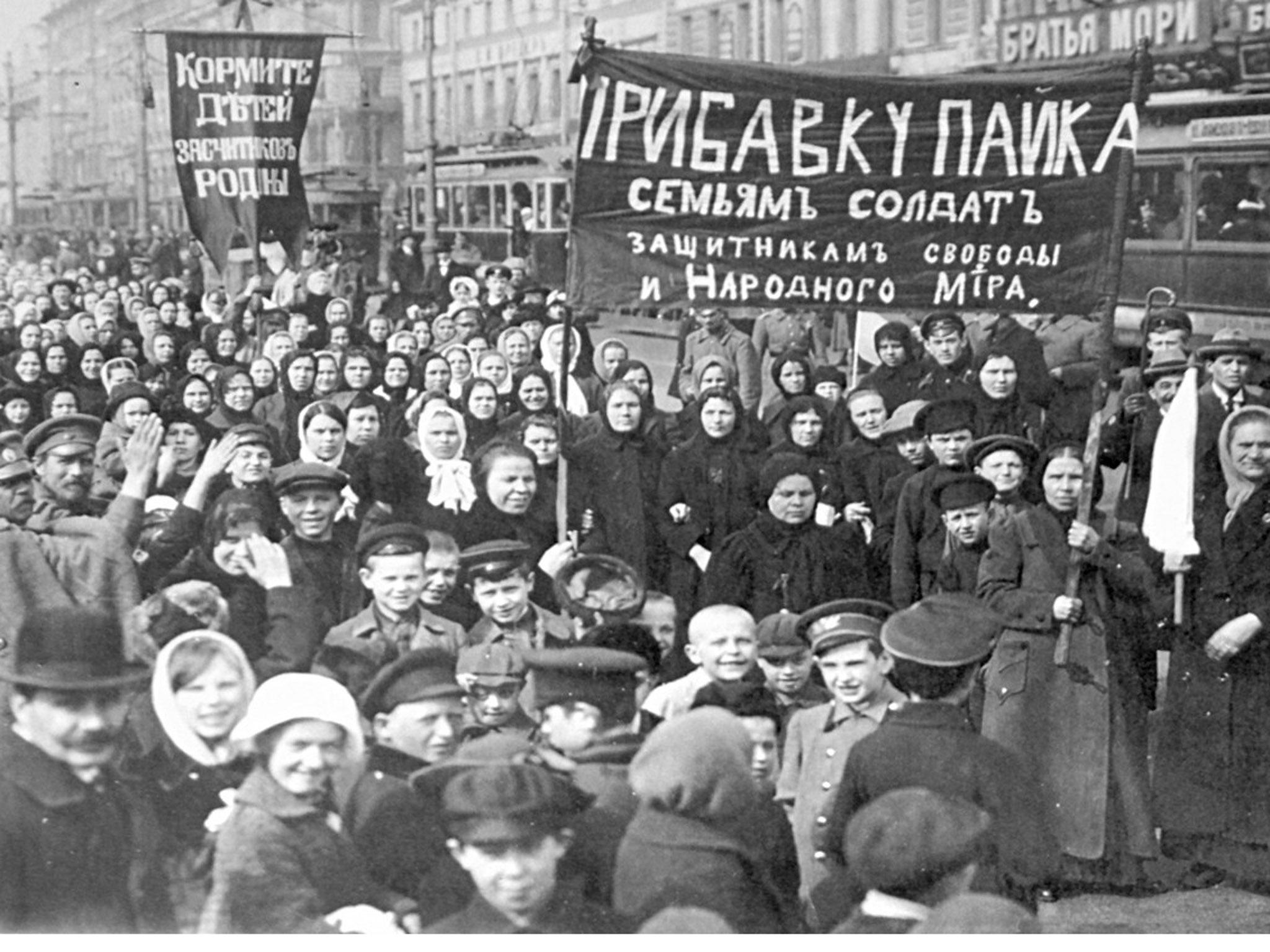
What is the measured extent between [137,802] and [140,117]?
4730 mm

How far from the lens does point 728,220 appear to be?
4738mm

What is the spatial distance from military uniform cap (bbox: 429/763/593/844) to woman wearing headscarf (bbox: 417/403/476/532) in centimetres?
203

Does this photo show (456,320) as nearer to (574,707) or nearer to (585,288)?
(585,288)

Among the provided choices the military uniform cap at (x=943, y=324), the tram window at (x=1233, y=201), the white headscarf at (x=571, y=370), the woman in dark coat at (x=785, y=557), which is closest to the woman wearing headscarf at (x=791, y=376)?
the military uniform cap at (x=943, y=324)

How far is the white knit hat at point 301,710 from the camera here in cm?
340

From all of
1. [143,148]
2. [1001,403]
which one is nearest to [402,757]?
[1001,403]

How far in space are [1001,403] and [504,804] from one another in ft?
10.3

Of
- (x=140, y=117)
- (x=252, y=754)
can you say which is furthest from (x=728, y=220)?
(x=140, y=117)

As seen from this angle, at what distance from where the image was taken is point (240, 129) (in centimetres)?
765

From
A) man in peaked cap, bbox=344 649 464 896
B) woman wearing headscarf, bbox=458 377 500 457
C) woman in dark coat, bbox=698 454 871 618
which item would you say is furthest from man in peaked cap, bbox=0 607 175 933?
woman wearing headscarf, bbox=458 377 500 457

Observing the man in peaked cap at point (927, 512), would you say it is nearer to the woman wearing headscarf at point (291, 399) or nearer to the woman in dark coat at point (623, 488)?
the woman in dark coat at point (623, 488)

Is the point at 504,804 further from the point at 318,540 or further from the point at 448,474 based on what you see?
the point at 448,474

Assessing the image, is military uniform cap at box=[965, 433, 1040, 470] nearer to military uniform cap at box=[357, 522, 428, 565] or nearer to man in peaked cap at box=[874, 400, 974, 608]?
man in peaked cap at box=[874, 400, 974, 608]

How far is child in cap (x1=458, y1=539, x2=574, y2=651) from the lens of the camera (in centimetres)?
430
